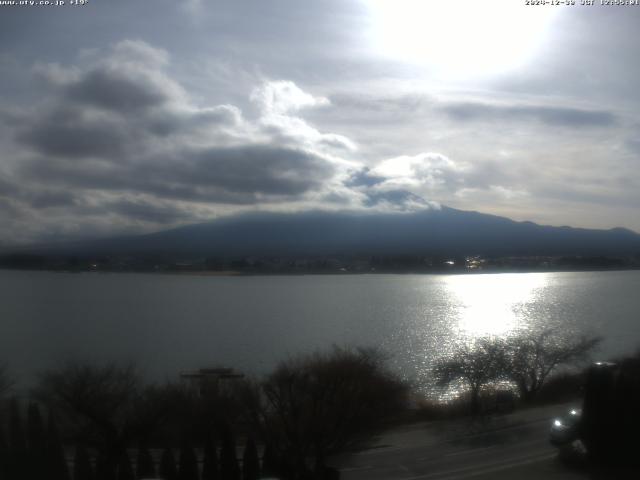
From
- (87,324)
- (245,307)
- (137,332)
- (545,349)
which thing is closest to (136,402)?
(545,349)

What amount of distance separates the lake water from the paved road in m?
5.63

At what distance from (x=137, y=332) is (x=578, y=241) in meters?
81.1

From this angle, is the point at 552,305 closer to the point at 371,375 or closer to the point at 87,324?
the point at 87,324

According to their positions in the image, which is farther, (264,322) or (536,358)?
(264,322)

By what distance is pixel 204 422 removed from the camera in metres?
8.56

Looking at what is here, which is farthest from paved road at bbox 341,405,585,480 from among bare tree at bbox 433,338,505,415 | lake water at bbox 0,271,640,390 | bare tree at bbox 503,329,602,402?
lake water at bbox 0,271,640,390

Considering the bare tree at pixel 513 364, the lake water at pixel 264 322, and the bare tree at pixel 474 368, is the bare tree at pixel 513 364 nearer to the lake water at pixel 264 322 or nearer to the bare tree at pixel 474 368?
the bare tree at pixel 474 368

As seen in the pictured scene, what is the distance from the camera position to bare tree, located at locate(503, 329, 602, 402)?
521 inches

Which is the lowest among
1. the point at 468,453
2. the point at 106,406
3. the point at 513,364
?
the point at 468,453

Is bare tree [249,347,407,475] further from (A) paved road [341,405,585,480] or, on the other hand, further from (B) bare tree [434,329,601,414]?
(B) bare tree [434,329,601,414]

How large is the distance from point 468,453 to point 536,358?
6557 millimetres

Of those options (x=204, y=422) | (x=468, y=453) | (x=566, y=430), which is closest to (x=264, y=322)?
(x=204, y=422)

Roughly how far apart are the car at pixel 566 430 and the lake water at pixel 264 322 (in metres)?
7.40

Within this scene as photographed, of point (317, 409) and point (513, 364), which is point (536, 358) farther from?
point (317, 409)
